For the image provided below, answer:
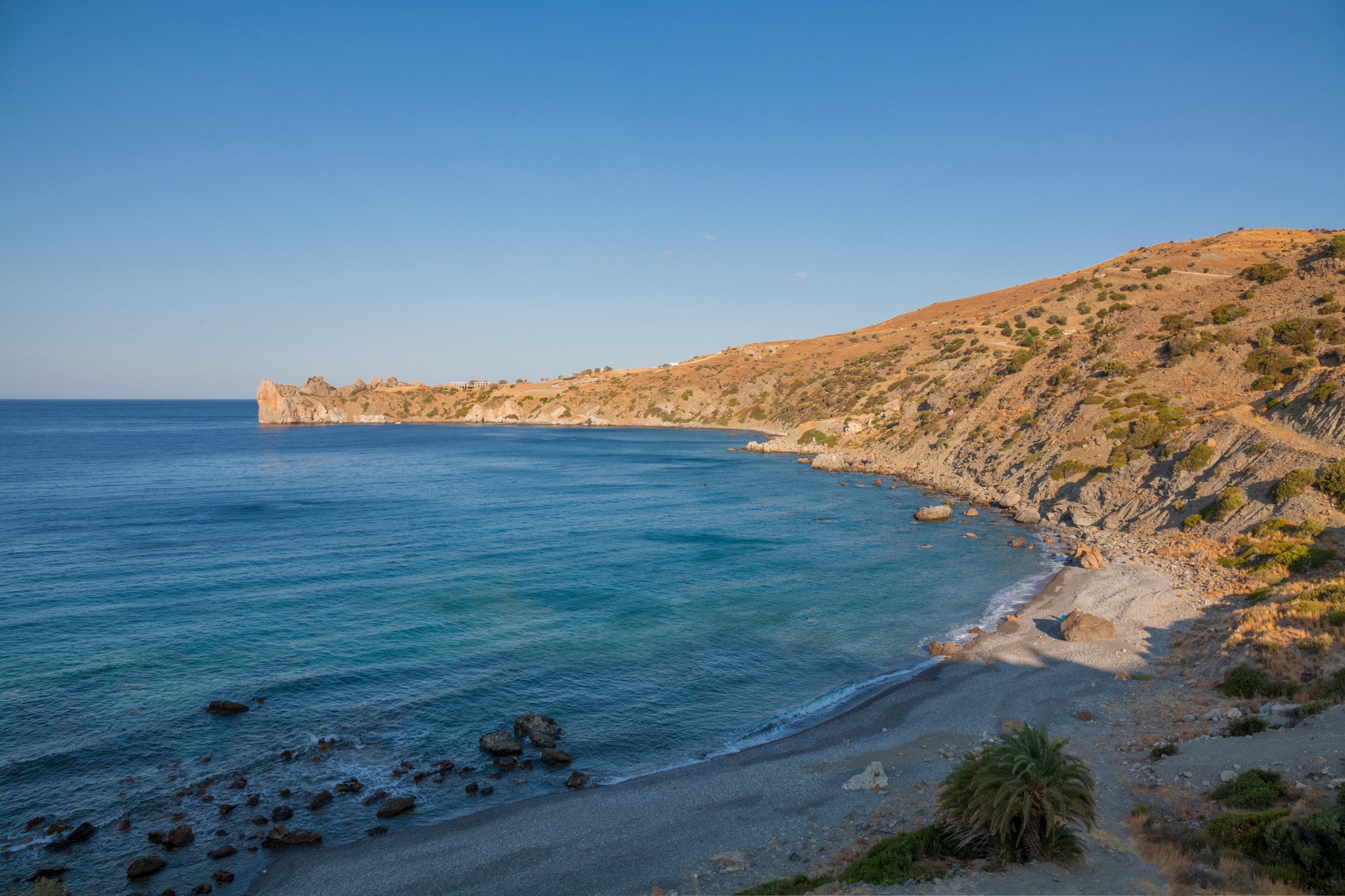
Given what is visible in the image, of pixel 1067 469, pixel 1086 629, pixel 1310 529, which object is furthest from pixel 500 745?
pixel 1067 469

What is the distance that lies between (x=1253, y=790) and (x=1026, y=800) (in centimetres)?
556

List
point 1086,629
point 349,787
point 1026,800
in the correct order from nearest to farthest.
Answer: point 1026,800, point 349,787, point 1086,629

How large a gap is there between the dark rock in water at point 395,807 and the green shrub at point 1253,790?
20.0 meters

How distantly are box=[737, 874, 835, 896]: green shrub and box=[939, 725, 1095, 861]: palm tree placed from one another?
2.94 m

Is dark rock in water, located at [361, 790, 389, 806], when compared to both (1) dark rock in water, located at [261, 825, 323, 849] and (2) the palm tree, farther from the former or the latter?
(2) the palm tree

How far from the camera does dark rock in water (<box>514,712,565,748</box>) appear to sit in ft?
75.3

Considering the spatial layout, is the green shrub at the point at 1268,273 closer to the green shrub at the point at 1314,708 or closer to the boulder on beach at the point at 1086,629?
the boulder on beach at the point at 1086,629

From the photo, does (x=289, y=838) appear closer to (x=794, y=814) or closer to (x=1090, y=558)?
(x=794, y=814)

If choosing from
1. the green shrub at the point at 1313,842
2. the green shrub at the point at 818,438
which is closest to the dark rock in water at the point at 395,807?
the green shrub at the point at 1313,842

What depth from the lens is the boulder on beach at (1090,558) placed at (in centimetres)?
3944

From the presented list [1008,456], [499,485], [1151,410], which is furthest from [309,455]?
[1151,410]

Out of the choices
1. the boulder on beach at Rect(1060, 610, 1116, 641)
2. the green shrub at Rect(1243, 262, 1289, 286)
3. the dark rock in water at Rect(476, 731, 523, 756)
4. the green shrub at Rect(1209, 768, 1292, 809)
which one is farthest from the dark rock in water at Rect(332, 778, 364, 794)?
the green shrub at Rect(1243, 262, 1289, 286)

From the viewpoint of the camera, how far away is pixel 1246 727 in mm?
17875

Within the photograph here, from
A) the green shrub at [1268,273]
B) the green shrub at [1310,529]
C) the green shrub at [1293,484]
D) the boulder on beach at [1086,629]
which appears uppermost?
the green shrub at [1268,273]
